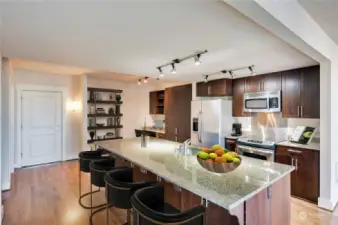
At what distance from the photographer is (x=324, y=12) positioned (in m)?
1.80

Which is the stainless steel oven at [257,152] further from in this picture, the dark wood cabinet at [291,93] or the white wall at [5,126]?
the white wall at [5,126]

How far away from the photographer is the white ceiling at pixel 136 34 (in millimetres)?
1606

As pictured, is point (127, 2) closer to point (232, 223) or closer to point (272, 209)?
point (232, 223)

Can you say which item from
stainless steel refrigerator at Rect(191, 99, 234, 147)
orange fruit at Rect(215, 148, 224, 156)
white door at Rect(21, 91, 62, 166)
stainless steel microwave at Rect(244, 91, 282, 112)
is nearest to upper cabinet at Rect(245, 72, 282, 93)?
stainless steel microwave at Rect(244, 91, 282, 112)

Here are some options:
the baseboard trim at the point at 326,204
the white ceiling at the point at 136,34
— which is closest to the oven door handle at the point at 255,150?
the baseboard trim at the point at 326,204

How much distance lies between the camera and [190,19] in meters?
1.78

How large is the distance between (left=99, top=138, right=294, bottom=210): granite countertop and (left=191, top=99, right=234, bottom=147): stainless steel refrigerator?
6.67 ft

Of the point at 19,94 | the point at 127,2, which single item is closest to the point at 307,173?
the point at 127,2

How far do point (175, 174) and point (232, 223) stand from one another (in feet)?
2.06

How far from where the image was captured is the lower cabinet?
304 cm

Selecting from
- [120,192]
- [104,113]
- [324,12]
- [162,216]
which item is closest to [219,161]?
[162,216]

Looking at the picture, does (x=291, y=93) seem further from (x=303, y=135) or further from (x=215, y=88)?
(x=215, y=88)

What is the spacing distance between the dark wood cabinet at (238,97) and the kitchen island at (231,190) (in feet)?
7.53

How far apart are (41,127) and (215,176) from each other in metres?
5.20
